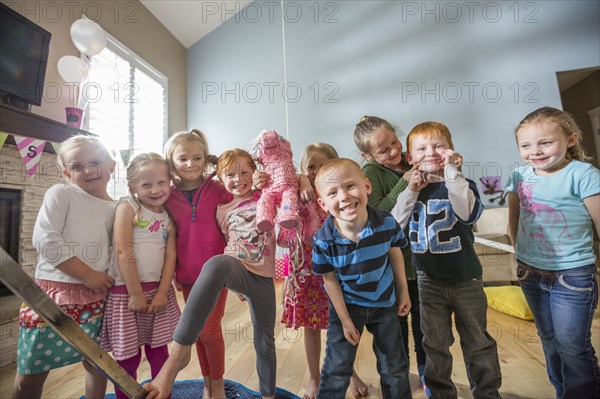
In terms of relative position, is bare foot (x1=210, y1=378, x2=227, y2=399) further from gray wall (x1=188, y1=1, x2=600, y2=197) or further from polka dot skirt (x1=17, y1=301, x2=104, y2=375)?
gray wall (x1=188, y1=1, x2=600, y2=197)

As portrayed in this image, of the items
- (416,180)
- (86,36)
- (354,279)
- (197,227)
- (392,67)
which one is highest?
(392,67)

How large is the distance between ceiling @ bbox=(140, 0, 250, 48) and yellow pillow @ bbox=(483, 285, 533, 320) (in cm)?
382

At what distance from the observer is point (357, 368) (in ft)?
4.66

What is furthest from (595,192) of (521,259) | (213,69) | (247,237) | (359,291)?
(213,69)

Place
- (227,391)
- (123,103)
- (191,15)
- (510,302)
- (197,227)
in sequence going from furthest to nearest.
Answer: (191,15) → (123,103) → (510,302) → (227,391) → (197,227)

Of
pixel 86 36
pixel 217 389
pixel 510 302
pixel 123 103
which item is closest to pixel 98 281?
pixel 217 389

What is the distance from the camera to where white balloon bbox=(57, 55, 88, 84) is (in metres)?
2.14

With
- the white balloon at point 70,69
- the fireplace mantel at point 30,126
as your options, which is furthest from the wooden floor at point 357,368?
the white balloon at point 70,69

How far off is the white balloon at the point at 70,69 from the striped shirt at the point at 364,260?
214 centimetres

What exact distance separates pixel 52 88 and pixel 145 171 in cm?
176

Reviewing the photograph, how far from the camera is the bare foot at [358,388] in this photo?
3.95 feet

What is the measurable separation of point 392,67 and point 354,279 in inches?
132

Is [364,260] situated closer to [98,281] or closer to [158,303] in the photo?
[158,303]

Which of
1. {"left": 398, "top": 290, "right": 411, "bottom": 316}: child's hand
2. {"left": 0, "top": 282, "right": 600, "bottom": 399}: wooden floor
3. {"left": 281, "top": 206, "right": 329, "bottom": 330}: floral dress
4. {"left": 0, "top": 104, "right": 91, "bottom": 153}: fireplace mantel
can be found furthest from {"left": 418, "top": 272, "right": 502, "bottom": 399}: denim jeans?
{"left": 0, "top": 104, "right": 91, "bottom": 153}: fireplace mantel
